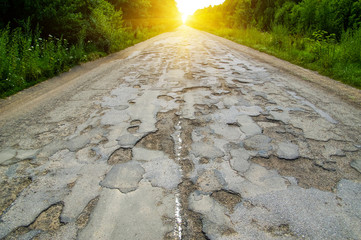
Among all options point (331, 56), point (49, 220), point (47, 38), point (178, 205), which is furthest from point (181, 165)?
point (47, 38)

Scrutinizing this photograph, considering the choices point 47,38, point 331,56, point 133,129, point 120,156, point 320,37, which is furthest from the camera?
point 320,37

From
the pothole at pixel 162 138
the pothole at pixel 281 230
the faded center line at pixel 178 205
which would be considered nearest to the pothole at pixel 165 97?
the pothole at pixel 162 138

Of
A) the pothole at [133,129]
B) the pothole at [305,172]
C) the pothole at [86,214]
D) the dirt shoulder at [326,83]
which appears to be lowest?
the dirt shoulder at [326,83]

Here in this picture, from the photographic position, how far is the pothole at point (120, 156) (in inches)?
80.7

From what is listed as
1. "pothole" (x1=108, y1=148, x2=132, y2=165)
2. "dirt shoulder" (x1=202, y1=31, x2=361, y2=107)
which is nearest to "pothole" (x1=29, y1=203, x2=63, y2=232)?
"pothole" (x1=108, y1=148, x2=132, y2=165)

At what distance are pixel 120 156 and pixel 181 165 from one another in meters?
0.62

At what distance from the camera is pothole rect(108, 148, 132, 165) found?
2.05 m

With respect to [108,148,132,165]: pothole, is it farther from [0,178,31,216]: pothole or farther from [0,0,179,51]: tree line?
[0,0,179,51]: tree line

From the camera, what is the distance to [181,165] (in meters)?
1.97

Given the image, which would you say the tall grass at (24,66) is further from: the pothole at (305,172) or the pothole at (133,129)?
the pothole at (305,172)

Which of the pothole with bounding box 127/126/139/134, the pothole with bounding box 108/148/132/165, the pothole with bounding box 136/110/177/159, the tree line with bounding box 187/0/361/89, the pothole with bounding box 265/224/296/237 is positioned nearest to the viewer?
the pothole with bounding box 265/224/296/237

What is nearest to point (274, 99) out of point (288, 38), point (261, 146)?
point (261, 146)

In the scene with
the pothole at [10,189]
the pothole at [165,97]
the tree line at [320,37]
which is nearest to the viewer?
the pothole at [10,189]

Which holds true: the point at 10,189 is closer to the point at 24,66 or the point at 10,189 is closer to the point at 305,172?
the point at 305,172
